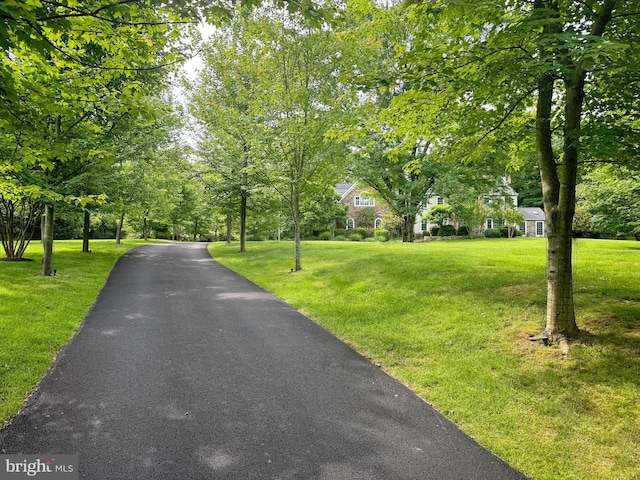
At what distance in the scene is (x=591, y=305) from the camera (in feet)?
21.9

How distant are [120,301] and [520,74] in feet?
31.4

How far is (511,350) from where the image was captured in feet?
Result: 18.5

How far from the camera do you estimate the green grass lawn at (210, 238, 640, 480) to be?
3.74m

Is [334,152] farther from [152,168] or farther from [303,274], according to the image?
[152,168]

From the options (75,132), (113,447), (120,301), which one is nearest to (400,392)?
(113,447)

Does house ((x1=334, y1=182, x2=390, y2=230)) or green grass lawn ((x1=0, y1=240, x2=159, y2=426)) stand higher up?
house ((x1=334, y1=182, x2=390, y2=230))

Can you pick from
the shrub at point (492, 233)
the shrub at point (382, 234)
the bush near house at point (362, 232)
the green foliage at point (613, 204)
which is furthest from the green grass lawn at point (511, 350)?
the bush near house at point (362, 232)

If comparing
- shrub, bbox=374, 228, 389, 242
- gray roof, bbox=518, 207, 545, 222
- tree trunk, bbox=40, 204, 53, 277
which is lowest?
tree trunk, bbox=40, 204, 53, 277

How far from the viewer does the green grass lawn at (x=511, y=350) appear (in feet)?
12.3

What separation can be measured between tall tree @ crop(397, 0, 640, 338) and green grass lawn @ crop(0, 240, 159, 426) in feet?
21.2

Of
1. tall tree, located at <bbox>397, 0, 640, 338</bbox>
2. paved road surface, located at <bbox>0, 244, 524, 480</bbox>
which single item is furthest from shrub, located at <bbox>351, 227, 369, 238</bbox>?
paved road surface, located at <bbox>0, 244, 524, 480</bbox>

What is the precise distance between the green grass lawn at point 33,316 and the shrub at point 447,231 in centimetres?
3093

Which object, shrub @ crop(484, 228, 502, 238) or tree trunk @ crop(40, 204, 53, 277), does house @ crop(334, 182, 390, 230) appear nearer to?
shrub @ crop(484, 228, 502, 238)

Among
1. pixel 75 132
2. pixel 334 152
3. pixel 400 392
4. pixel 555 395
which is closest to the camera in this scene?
pixel 555 395
